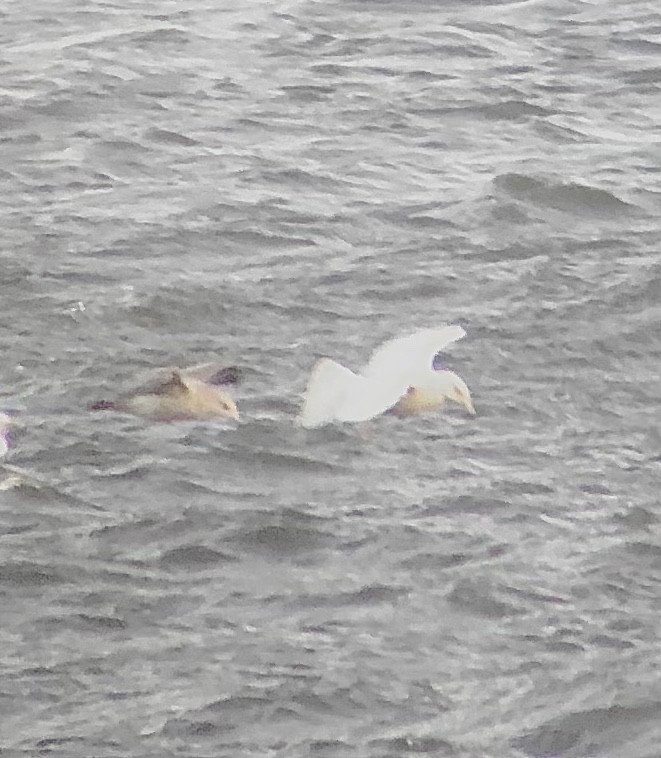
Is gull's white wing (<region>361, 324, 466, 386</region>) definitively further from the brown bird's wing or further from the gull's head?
the brown bird's wing

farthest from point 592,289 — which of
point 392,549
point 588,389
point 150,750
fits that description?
point 150,750

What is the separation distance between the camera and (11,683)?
445 cm

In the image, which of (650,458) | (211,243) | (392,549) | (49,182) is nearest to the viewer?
(392,549)

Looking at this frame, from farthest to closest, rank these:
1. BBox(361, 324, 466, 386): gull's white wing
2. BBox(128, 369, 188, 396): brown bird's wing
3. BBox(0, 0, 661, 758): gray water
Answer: BBox(361, 324, 466, 386): gull's white wing → BBox(128, 369, 188, 396): brown bird's wing → BBox(0, 0, 661, 758): gray water

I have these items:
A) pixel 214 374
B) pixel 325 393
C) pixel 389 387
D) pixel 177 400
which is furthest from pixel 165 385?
pixel 389 387

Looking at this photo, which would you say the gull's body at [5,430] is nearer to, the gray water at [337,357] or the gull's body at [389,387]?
the gray water at [337,357]

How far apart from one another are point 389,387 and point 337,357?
453 mm

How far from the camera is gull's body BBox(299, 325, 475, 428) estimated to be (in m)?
5.59

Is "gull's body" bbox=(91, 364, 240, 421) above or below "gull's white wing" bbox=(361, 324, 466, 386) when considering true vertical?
below

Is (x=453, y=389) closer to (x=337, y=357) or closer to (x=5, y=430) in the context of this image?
(x=337, y=357)

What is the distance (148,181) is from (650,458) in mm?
2719

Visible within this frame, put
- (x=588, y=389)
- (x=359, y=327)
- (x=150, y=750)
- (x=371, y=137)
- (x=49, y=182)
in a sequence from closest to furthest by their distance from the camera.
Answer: (x=150, y=750)
(x=588, y=389)
(x=359, y=327)
(x=49, y=182)
(x=371, y=137)

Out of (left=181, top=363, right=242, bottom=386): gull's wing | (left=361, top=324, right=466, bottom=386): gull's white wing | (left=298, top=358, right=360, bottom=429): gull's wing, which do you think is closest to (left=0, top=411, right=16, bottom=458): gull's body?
(left=181, top=363, right=242, bottom=386): gull's wing

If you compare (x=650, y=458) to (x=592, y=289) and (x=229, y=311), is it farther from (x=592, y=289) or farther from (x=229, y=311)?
(x=229, y=311)
